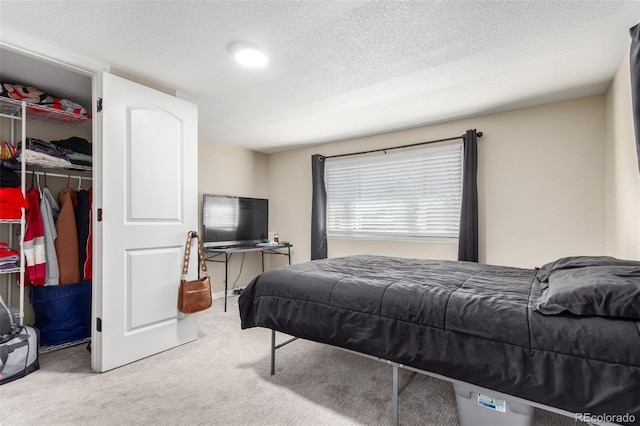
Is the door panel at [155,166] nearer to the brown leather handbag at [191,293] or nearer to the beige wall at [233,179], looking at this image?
the brown leather handbag at [191,293]

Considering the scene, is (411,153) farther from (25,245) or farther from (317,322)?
(25,245)

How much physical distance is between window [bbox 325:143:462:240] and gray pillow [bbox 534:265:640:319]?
225 cm

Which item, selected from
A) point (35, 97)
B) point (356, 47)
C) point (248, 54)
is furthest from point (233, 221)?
point (356, 47)

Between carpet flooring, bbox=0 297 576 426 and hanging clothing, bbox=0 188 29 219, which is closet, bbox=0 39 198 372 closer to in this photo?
hanging clothing, bbox=0 188 29 219

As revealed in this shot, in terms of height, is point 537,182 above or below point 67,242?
above

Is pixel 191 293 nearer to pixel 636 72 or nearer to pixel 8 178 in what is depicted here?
pixel 8 178

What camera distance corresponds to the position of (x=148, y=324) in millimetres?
2477

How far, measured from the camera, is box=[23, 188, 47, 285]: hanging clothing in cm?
242

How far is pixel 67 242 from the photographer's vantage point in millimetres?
2670

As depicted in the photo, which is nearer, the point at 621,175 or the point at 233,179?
the point at 621,175

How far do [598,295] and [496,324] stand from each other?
0.37 m

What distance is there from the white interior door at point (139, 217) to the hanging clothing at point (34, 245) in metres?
0.62

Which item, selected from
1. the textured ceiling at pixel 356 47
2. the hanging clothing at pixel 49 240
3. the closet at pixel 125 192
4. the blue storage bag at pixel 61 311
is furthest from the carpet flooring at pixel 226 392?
the textured ceiling at pixel 356 47

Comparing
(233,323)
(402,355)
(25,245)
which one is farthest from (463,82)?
(25,245)
